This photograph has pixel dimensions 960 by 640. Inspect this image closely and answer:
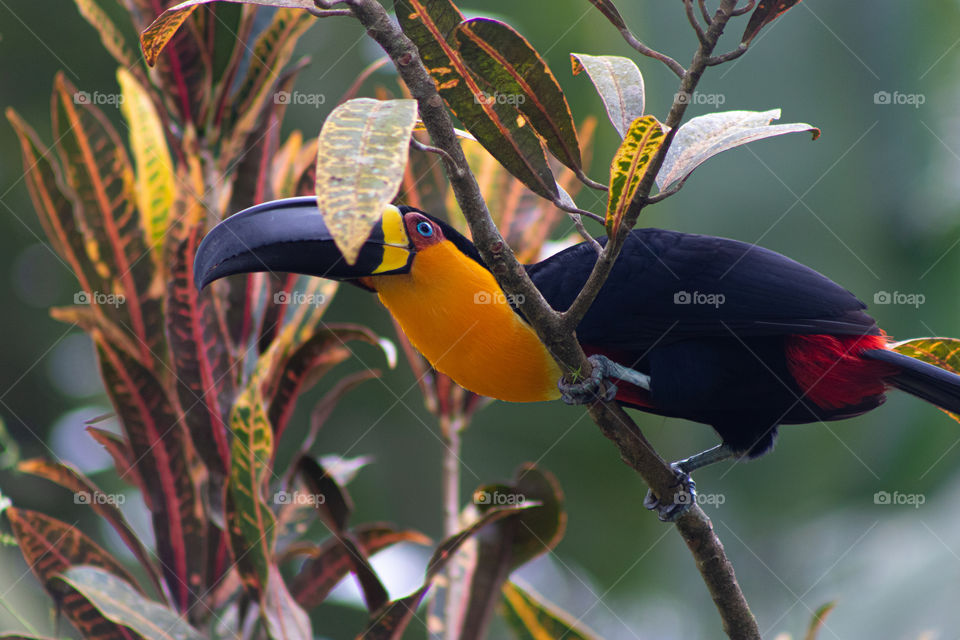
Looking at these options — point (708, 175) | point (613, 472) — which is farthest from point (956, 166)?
point (613, 472)

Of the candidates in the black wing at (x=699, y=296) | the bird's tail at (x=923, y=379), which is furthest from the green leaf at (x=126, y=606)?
the bird's tail at (x=923, y=379)

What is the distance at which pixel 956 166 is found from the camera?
123 inches

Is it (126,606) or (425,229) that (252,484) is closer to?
(126,606)

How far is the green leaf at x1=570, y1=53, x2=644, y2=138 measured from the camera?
3.30 feet

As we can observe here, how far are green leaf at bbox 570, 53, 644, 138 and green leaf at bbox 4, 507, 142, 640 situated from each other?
115 centimetres

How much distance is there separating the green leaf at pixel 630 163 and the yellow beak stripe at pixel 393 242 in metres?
0.62

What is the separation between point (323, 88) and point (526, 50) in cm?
255

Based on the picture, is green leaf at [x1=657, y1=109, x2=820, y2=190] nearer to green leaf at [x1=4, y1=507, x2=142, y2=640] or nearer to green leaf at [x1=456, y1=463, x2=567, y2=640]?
green leaf at [x1=456, y1=463, x2=567, y2=640]

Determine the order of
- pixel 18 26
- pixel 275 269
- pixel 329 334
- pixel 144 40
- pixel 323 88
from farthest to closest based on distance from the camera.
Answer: pixel 323 88, pixel 18 26, pixel 329 334, pixel 275 269, pixel 144 40

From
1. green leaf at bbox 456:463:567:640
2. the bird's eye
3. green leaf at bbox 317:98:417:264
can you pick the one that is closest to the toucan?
the bird's eye

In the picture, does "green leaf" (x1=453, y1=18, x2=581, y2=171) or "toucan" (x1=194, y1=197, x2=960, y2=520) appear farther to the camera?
"toucan" (x1=194, y1=197, x2=960, y2=520)

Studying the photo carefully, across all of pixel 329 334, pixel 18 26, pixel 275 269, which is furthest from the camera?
pixel 18 26

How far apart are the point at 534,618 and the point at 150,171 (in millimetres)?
1202

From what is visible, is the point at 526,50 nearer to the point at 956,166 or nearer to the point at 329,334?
the point at 329,334
